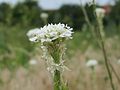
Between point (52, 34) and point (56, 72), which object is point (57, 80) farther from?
point (52, 34)

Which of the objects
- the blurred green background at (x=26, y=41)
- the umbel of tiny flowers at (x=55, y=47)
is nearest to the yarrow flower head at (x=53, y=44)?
the umbel of tiny flowers at (x=55, y=47)

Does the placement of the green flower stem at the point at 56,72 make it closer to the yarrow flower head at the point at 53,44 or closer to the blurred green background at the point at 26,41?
the yarrow flower head at the point at 53,44

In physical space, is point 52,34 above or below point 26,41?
below

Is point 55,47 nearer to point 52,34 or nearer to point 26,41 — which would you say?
point 52,34

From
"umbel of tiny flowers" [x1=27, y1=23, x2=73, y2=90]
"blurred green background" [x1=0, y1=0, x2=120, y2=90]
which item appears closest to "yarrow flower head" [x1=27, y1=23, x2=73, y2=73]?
"umbel of tiny flowers" [x1=27, y1=23, x2=73, y2=90]

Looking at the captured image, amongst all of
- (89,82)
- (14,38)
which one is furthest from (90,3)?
(14,38)

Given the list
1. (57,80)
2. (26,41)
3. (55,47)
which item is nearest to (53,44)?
(55,47)

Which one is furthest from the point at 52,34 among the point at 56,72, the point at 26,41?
the point at 26,41

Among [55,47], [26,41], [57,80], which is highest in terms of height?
[26,41]

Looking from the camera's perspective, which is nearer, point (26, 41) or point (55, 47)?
point (55, 47)

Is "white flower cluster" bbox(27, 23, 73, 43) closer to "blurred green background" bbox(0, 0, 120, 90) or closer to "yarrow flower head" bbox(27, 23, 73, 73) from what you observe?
"yarrow flower head" bbox(27, 23, 73, 73)
